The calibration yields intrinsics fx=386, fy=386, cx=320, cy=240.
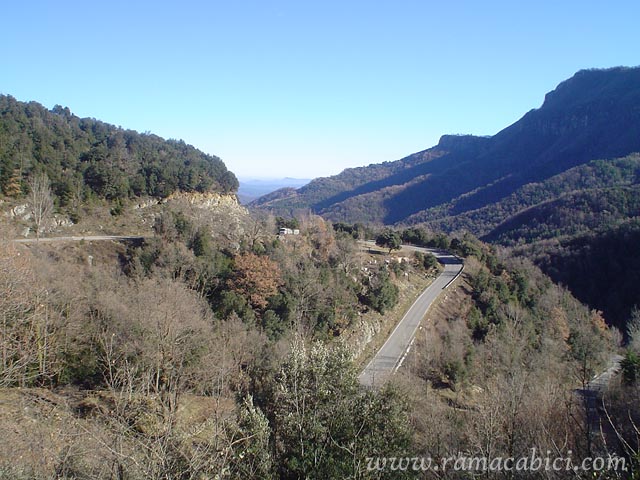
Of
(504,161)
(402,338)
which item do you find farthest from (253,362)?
(504,161)

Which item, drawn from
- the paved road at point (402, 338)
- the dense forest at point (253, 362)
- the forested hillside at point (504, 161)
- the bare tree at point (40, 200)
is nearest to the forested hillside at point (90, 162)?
the bare tree at point (40, 200)

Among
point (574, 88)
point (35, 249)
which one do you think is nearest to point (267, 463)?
point (35, 249)

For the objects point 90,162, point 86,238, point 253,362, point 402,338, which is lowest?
point 402,338

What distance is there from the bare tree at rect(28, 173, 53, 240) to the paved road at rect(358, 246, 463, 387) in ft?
70.1

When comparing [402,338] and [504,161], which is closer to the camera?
[402,338]

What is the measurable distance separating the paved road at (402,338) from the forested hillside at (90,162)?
854 inches

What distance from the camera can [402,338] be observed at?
2328cm

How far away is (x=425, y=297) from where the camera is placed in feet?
94.6

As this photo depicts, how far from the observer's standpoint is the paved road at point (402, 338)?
18.7 meters

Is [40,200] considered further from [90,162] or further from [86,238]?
[90,162]

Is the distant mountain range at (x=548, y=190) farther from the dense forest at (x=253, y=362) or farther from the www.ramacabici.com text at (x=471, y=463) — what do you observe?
the www.ramacabici.com text at (x=471, y=463)

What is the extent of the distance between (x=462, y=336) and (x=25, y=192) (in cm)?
3031

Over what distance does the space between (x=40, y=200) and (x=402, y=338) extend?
2440 centimetres

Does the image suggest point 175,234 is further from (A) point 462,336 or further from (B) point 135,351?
(A) point 462,336
